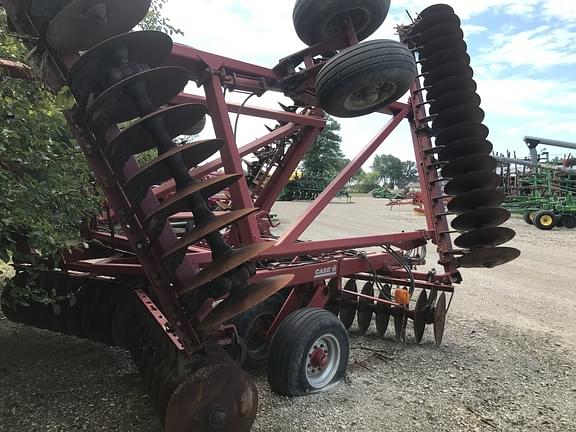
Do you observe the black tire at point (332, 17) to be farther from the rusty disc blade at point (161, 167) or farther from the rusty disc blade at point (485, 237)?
the rusty disc blade at point (485, 237)

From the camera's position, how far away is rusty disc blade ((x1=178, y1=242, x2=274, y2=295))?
1.95 metres

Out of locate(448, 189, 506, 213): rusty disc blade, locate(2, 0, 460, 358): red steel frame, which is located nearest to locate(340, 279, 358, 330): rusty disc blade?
locate(2, 0, 460, 358): red steel frame

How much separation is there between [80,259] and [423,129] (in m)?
3.43

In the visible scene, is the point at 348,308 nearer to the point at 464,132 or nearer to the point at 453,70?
the point at 464,132

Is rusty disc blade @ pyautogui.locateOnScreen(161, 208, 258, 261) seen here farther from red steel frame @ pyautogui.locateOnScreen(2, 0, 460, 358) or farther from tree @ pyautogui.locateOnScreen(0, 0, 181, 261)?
tree @ pyautogui.locateOnScreen(0, 0, 181, 261)

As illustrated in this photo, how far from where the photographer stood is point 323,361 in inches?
132

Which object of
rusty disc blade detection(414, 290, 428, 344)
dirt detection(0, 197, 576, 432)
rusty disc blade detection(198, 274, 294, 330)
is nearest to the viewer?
rusty disc blade detection(198, 274, 294, 330)

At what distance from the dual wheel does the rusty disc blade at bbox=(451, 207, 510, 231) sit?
1.68 meters

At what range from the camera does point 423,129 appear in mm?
4734

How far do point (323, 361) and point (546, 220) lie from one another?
595 inches

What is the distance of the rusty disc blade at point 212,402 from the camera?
7.06 ft

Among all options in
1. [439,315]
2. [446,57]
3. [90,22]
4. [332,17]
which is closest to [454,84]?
[446,57]

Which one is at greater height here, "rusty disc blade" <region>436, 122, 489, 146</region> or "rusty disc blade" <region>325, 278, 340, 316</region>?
"rusty disc blade" <region>436, 122, 489, 146</region>

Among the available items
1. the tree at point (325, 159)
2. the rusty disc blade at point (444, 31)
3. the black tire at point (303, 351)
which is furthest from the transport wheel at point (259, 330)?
the tree at point (325, 159)
